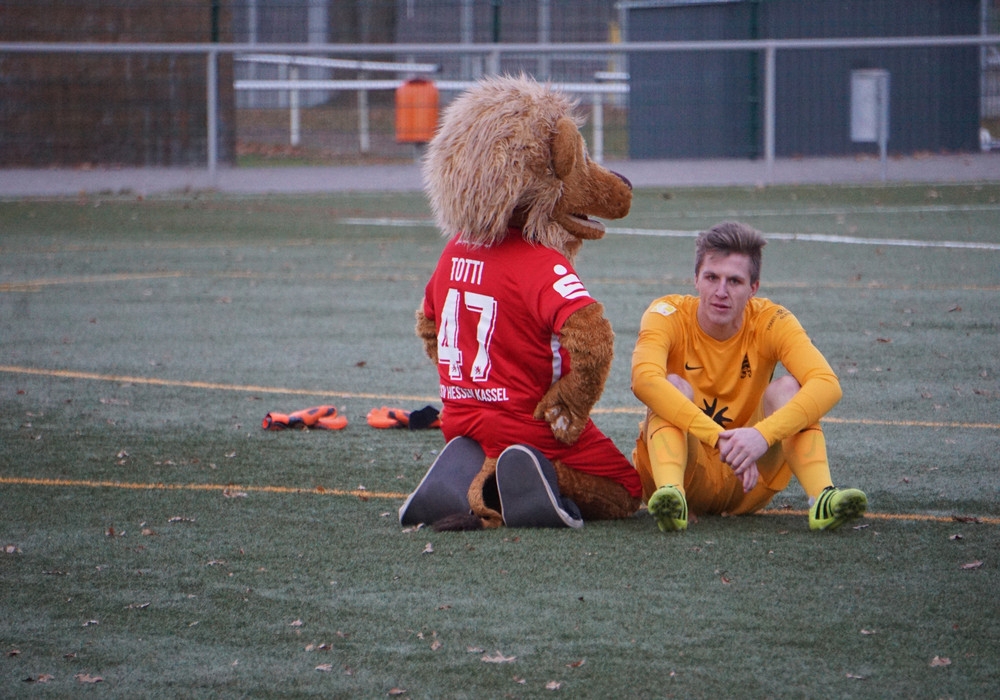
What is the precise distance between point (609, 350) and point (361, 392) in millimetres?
2665

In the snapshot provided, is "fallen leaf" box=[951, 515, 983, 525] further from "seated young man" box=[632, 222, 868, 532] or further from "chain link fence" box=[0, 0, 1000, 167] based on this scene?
"chain link fence" box=[0, 0, 1000, 167]

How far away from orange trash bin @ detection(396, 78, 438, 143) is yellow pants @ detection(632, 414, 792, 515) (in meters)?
16.6

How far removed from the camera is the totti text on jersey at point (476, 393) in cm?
421

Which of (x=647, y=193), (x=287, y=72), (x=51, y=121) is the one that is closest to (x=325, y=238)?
(x=647, y=193)

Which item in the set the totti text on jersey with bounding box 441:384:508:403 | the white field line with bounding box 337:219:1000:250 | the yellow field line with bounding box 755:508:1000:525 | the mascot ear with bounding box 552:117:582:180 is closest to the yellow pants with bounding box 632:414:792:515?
the yellow field line with bounding box 755:508:1000:525

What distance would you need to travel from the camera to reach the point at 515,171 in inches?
163

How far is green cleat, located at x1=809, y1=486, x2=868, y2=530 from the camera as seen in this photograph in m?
3.90

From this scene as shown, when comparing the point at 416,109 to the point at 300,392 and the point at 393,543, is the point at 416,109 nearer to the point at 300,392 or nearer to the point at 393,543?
the point at 300,392

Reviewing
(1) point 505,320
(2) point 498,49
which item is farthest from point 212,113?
(1) point 505,320

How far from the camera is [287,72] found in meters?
22.6

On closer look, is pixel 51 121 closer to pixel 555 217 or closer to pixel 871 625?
pixel 555 217

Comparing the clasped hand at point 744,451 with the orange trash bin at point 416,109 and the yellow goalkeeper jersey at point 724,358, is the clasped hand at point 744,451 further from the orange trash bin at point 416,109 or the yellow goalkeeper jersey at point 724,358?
the orange trash bin at point 416,109

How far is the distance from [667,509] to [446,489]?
72 centimetres

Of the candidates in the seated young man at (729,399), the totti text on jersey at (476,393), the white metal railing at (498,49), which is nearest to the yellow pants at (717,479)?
the seated young man at (729,399)
